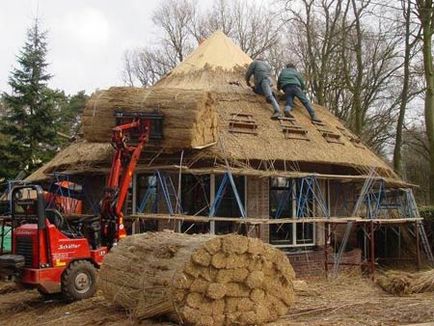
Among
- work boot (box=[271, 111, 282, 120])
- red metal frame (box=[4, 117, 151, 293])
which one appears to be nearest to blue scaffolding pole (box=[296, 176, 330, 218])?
work boot (box=[271, 111, 282, 120])

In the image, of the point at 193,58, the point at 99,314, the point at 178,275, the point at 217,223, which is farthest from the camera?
the point at 193,58

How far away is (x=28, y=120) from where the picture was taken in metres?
28.5

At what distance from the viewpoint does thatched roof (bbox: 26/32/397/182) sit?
15.1 meters

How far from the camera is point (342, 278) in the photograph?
14.7 metres

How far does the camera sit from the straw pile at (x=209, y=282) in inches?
297

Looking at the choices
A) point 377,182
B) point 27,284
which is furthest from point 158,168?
point 377,182

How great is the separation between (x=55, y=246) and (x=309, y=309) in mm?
4248

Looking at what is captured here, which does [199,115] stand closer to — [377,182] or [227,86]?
[227,86]

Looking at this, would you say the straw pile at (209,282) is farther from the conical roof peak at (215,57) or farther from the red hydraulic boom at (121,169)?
the conical roof peak at (215,57)

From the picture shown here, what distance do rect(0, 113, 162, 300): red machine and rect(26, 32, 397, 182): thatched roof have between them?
3964 mm

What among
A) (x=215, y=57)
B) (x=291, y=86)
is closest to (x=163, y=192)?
(x=291, y=86)

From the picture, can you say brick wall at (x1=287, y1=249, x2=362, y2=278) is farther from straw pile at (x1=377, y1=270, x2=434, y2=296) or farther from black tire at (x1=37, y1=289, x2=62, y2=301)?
black tire at (x1=37, y1=289, x2=62, y2=301)

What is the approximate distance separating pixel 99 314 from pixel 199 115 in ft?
20.1

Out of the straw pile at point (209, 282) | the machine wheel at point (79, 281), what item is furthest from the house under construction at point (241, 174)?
the straw pile at point (209, 282)
